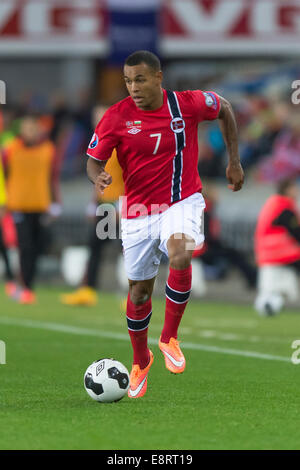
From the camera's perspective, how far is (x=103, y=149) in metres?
7.88

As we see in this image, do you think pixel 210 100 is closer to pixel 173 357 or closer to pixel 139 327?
pixel 139 327

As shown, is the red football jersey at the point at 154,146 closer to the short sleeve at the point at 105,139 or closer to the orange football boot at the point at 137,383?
the short sleeve at the point at 105,139

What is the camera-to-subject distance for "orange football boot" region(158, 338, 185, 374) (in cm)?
816

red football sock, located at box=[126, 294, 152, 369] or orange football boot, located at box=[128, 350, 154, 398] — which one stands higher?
red football sock, located at box=[126, 294, 152, 369]

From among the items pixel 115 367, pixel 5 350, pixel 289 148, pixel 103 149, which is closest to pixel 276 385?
pixel 115 367

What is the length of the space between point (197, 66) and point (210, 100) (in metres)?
19.0

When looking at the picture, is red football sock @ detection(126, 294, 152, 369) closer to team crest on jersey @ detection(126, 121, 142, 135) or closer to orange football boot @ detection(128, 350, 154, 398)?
orange football boot @ detection(128, 350, 154, 398)

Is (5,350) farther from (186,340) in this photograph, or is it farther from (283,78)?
(283,78)

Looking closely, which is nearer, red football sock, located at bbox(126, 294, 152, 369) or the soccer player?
the soccer player

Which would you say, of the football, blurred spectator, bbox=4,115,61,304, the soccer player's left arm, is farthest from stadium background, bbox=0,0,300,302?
the football

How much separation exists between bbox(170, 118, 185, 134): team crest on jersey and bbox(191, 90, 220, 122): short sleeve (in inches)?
6.4

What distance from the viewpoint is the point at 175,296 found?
26.7 ft

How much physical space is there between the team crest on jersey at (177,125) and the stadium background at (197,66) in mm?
9526

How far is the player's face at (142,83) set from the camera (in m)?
7.77
